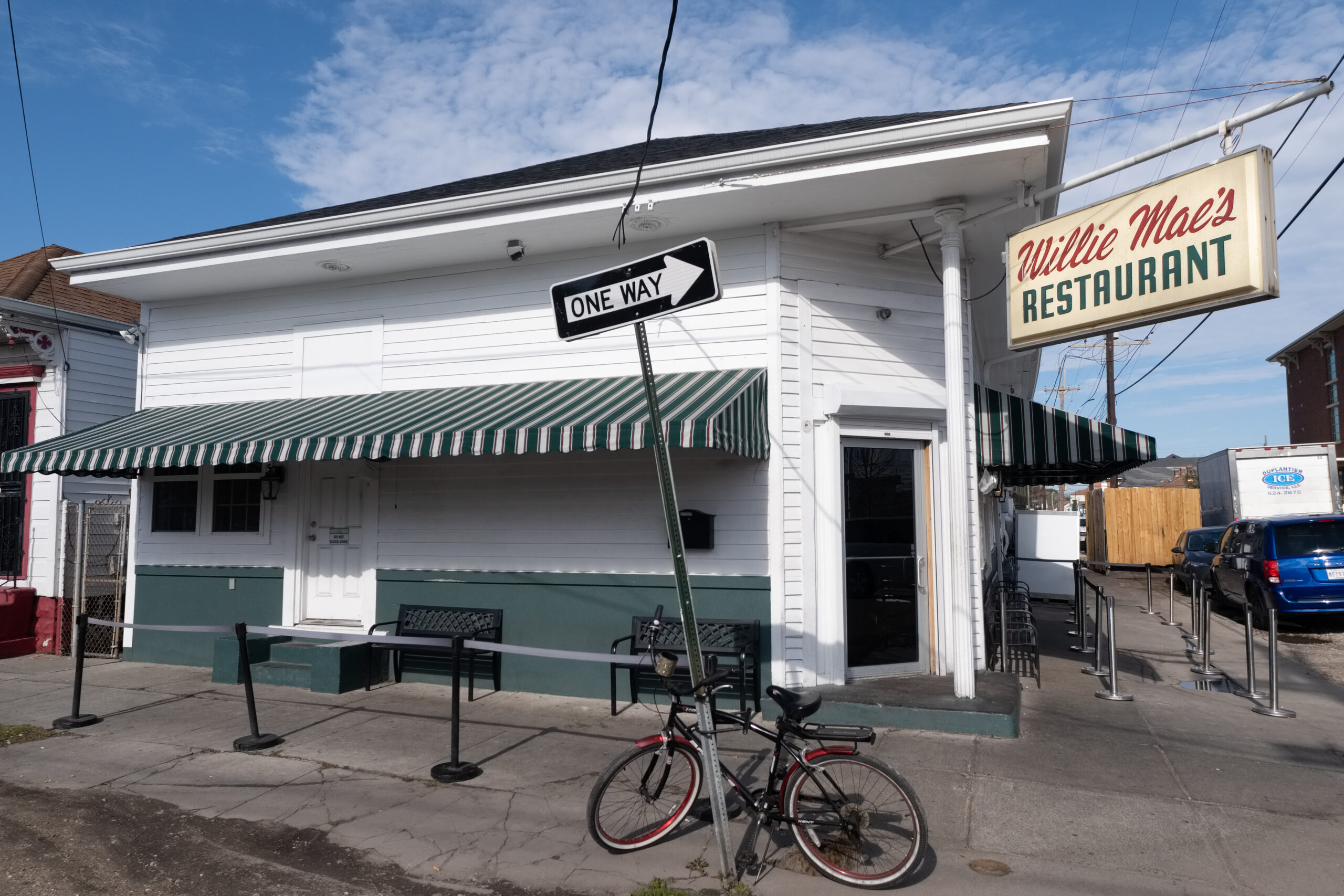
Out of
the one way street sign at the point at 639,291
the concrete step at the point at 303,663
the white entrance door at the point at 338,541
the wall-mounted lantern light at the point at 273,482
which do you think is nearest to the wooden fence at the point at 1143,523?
the white entrance door at the point at 338,541

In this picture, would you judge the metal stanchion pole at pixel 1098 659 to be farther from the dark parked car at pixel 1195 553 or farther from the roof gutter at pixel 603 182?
the dark parked car at pixel 1195 553

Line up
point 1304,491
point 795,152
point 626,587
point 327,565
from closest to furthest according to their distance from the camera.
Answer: point 795,152 < point 626,587 < point 327,565 < point 1304,491

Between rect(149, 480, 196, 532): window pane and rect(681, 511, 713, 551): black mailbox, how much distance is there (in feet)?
20.3

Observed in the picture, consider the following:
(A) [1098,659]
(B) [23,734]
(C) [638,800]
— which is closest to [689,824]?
(C) [638,800]

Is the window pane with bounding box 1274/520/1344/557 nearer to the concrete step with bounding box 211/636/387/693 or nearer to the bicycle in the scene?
the bicycle

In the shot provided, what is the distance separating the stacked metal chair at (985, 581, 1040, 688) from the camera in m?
8.40

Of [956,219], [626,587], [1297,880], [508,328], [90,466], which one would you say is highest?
[956,219]

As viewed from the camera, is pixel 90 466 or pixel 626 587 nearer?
pixel 626 587

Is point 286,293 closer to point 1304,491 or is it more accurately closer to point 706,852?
point 706,852

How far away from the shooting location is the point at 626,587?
8.00 metres

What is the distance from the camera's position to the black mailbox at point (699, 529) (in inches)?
300

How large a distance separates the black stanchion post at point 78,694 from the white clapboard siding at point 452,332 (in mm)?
3332

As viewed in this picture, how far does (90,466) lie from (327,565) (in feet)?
8.07

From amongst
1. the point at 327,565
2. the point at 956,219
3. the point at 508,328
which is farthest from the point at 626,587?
the point at 956,219
